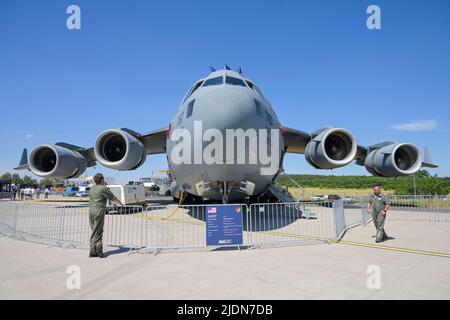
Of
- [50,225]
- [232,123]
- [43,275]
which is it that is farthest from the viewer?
[50,225]

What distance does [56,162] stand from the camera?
14812 mm

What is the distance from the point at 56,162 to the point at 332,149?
548 inches

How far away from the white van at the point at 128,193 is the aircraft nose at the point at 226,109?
1113 cm

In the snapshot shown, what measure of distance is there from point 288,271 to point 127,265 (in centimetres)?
299

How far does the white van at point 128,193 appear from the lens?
1728cm

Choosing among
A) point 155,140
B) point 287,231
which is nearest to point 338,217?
point 287,231

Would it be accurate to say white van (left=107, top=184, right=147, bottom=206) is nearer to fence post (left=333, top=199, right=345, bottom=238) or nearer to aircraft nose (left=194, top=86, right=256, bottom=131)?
aircraft nose (left=194, top=86, right=256, bottom=131)

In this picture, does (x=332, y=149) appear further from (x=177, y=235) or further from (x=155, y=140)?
(x=155, y=140)

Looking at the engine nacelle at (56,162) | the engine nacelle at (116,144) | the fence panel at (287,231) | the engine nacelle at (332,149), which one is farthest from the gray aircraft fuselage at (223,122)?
the engine nacelle at (56,162)

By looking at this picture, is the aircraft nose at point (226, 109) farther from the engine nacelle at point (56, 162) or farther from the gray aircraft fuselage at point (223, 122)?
the engine nacelle at point (56, 162)

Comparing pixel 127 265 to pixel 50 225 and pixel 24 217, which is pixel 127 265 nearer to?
pixel 50 225
